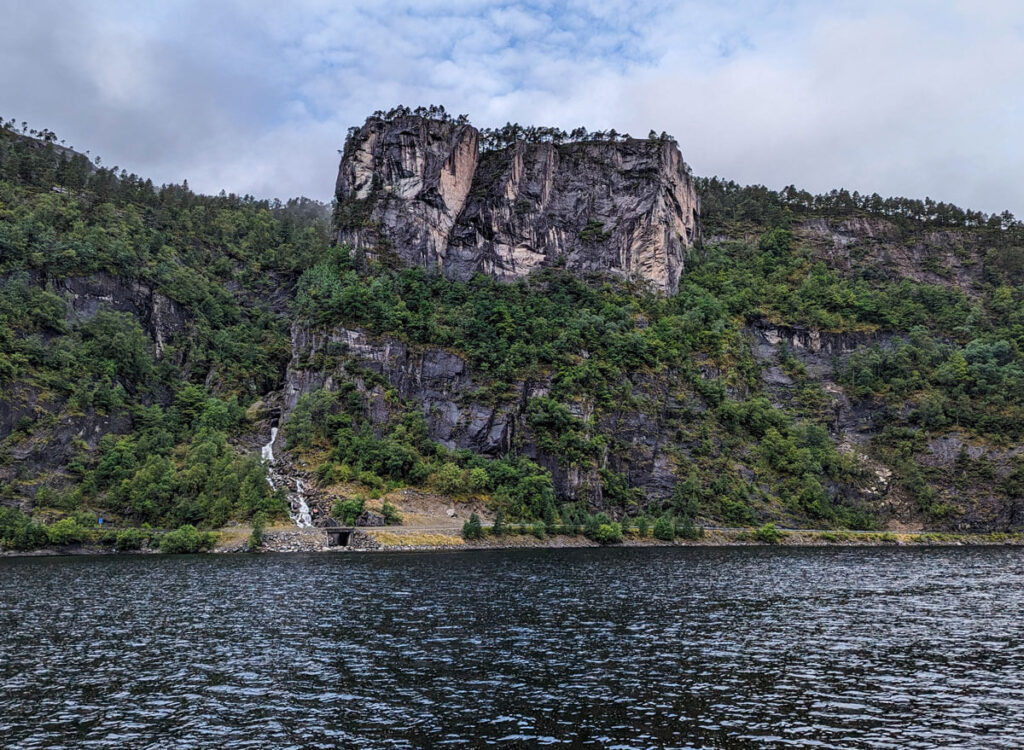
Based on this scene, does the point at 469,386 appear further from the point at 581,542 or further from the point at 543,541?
the point at 581,542

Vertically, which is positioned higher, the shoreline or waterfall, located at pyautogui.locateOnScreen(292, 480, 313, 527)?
waterfall, located at pyautogui.locateOnScreen(292, 480, 313, 527)

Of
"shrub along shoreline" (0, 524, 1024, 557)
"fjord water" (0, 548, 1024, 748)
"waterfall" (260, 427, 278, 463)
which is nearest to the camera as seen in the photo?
"fjord water" (0, 548, 1024, 748)

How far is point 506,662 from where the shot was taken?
27.2 metres

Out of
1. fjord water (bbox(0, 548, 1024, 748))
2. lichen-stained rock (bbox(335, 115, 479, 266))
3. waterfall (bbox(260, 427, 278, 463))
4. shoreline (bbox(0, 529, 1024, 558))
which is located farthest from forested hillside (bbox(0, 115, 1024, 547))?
fjord water (bbox(0, 548, 1024, 748))

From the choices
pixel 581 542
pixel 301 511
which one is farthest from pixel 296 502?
pixel 581 542

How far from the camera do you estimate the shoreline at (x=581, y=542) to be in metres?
77.9

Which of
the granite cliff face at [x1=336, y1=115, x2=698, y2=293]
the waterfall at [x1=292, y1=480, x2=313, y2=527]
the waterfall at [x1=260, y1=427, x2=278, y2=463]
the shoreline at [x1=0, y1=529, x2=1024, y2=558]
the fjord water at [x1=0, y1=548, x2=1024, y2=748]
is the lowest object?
the shoreline at [x1=0, y1=529, x2=1024, y2=558]

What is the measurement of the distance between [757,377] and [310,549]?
108 metres

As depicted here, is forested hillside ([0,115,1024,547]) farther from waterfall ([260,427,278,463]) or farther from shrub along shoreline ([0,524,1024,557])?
shrub along shoreline ([0,524,1024,557])

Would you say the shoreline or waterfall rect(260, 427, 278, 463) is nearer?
the shoreline

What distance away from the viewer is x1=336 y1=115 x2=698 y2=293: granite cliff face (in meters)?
160

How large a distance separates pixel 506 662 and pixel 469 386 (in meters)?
102

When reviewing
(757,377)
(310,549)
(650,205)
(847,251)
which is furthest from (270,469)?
(847,251)

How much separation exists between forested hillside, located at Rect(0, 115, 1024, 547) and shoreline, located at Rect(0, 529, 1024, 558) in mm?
3364
